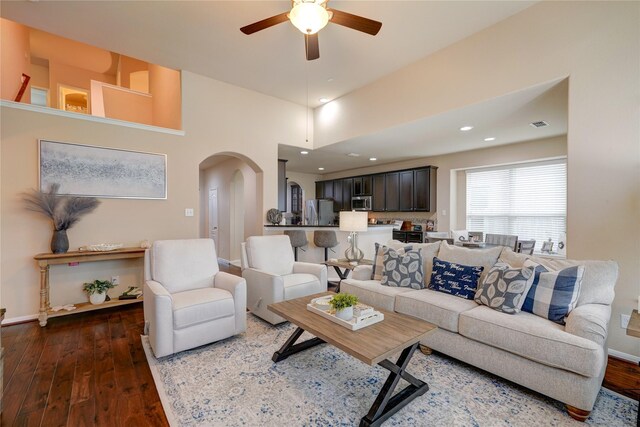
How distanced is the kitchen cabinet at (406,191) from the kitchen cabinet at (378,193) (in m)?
0.53

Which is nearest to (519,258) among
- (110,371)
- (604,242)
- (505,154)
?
(604,242)

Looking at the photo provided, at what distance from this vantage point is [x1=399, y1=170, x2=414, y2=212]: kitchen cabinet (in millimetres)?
6793

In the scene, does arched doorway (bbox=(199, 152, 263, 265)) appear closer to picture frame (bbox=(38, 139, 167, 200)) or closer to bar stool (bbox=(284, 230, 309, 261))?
bar stool (bbox=(284, 230, 309, 261))

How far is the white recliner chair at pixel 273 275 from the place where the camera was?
304cm

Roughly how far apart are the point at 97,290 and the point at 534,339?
4.47m

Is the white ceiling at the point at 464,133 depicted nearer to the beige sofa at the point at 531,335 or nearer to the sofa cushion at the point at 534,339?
the beige sofa at the point at 531,335

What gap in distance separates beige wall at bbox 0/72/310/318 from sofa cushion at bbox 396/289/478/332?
128 inches

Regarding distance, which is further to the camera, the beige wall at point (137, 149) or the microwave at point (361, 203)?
the microwave at point (361, 203)

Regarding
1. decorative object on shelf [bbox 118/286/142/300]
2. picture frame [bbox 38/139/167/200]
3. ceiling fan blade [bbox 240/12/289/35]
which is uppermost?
ceiling fan blade [bbox 240/12/289/35]

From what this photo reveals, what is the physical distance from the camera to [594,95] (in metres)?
2.54

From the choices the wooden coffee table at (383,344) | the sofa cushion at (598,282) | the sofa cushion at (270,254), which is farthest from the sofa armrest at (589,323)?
the sofa cushion at (270,254)

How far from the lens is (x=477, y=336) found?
2.11 metres

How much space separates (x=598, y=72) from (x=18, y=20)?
591 cm

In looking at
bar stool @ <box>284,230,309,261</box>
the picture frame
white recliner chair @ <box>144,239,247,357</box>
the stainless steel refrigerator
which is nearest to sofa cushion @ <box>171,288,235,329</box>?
white recliner chair @ <box>144,239,247,357</box>
